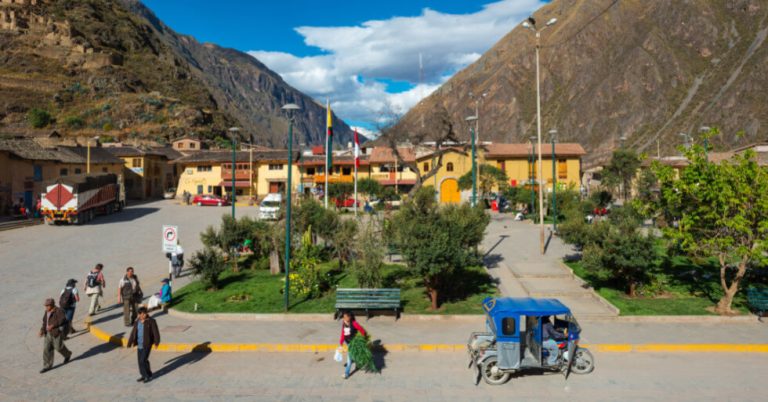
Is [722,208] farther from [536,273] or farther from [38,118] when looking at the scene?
[38,118]

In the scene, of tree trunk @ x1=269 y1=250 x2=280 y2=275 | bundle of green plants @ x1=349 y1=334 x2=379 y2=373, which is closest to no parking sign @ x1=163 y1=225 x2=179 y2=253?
tree trunk @ x1=269 y1=250 x2=280 y2=275

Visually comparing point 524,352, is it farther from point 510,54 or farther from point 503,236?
point 510,54

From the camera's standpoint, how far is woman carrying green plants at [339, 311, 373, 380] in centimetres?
961

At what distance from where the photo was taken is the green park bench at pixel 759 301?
512 inches

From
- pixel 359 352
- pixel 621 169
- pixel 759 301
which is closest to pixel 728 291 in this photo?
pixel 759 301

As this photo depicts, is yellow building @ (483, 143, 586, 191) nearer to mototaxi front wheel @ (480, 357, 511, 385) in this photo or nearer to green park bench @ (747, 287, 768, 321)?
green park bench @ (747, 287, 768, 321)

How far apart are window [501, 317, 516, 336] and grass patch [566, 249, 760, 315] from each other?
5.89 metres

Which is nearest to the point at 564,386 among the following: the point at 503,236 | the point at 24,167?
the point at 503,236

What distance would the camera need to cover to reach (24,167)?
40.9 metres

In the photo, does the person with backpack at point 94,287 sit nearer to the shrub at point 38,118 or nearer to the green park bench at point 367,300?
the green park bench at point 367,300

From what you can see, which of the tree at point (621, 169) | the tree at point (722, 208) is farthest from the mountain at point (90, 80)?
the tree at point (722, 208)

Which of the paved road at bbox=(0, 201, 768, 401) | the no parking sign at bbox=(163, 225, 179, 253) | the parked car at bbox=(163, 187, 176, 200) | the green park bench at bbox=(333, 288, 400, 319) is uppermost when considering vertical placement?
the parked car at bbox=(163, 187, 176, 200)

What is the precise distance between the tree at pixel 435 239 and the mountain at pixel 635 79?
89030 mm

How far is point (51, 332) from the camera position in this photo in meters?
10.1
